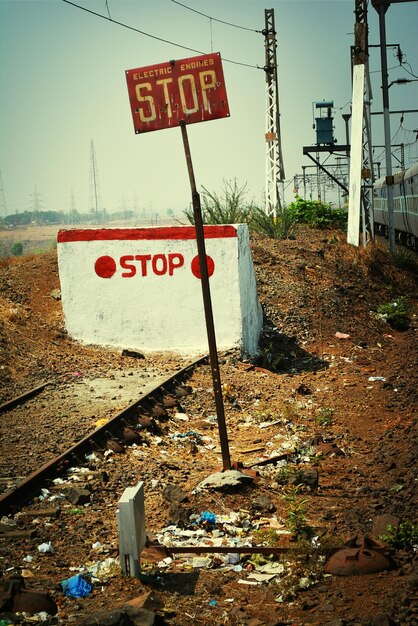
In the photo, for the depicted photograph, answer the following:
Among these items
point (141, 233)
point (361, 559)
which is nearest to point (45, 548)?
point (361, 559)

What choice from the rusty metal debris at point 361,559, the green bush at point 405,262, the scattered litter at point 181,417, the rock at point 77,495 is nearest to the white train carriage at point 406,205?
the green bush at point 405,262

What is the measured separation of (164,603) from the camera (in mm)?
5035

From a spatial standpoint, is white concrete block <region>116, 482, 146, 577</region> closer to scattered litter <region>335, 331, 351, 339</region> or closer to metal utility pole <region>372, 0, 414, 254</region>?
scattered litter <region>335, 331, 351, 339</region>

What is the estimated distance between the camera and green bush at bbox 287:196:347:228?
28891mm

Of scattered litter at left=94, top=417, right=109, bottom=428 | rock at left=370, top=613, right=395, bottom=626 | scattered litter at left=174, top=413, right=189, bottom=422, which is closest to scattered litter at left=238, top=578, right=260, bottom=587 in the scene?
rock at left=370, top=613, right=395, bottom=626

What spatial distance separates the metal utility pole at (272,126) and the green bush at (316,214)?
2.64 meters

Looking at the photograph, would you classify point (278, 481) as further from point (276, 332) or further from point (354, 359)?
point (276, 332)

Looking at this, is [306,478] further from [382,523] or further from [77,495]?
[77,495]

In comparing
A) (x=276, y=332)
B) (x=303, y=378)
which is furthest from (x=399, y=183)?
(x=303, y=378)

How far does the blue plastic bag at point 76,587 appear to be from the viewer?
5152 mm

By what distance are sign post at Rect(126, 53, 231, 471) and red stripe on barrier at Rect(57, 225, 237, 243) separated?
21.4ft

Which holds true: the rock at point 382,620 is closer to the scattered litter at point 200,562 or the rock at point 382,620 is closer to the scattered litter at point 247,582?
the scattered litter at point 247,582

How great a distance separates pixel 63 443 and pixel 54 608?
148 inches

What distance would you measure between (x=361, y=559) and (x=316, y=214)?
82.8ft
